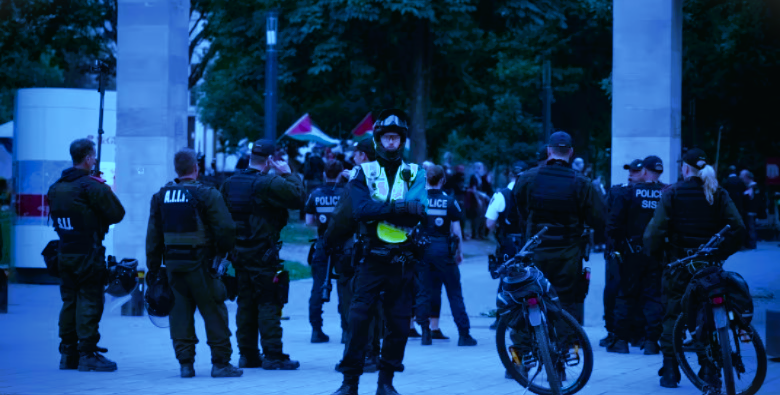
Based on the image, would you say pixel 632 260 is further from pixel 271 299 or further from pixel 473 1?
pixel 473 1

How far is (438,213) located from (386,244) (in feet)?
13.5

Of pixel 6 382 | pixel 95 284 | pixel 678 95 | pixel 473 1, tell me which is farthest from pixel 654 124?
pixel 473 1

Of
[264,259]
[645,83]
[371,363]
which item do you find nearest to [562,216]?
[371,363]

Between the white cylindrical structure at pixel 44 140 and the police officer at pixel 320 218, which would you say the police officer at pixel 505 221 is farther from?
the white cylindrical structure at pixel 44 140

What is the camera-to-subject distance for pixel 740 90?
34.8 meters

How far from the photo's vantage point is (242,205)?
1042 cm

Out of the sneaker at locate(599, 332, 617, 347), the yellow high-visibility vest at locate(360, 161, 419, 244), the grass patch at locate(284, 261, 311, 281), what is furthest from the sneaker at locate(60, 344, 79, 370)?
the grass patch at locate(284, 261, 311, 281)

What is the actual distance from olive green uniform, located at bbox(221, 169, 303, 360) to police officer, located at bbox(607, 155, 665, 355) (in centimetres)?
317

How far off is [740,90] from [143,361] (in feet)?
88.3

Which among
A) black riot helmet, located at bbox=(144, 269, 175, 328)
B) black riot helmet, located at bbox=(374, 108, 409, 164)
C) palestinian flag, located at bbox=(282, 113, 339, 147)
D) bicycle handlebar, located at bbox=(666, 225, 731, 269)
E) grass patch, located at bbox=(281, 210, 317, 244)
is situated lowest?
black riot helmet, located at bbox=(144, 269, 175, 328)

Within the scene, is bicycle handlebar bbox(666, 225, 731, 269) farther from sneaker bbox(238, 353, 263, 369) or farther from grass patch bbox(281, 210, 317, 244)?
grass patch bbox(281, 210, 317, 244)

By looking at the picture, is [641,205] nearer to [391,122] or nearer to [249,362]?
[249,362]

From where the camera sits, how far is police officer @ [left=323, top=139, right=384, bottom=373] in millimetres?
8477

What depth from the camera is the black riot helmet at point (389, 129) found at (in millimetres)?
8453
